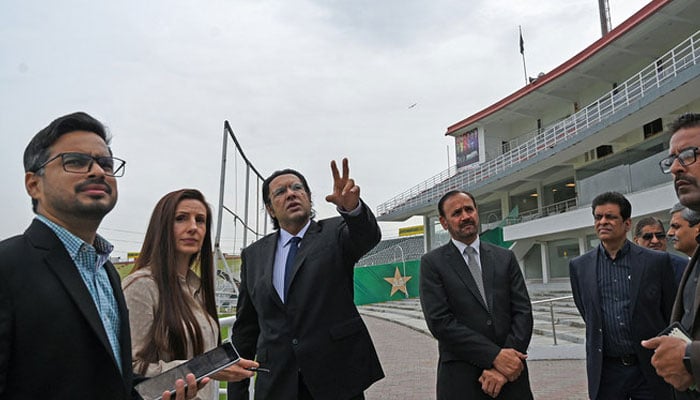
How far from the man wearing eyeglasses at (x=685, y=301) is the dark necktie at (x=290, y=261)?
173 cm

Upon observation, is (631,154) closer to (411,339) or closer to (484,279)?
(411,339)

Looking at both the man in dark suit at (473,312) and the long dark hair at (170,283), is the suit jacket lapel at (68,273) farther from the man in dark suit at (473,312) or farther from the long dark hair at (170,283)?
the man in dark suit at (473,312)

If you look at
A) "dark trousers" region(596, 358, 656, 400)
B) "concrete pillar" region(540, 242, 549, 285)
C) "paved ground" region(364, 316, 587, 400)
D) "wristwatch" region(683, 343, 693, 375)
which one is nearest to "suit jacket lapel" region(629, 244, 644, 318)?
"dark trousers" region(596, 358, 656, 400)

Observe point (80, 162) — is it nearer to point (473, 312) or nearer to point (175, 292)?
point (175, 292)

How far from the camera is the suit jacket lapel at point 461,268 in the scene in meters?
3.16

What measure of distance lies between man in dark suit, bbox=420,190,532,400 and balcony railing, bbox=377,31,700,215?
1360 centimetres

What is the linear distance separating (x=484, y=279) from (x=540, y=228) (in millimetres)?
20380

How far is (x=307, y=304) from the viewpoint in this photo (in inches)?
104

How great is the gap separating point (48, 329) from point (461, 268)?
2.50m

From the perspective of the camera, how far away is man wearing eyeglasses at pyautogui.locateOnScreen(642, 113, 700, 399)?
5.69 feet

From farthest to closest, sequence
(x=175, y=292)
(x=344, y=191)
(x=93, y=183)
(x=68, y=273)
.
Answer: (x=344, y=191)
(x=175, y=292)
(x=93, y=183)
(x=68, y=273)

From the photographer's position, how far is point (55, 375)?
1.33 metres

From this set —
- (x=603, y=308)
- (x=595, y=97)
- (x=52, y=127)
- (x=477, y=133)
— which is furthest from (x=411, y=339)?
(x=477, y=133)

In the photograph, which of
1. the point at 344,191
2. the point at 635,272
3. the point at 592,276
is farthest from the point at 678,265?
the point at 344,191
